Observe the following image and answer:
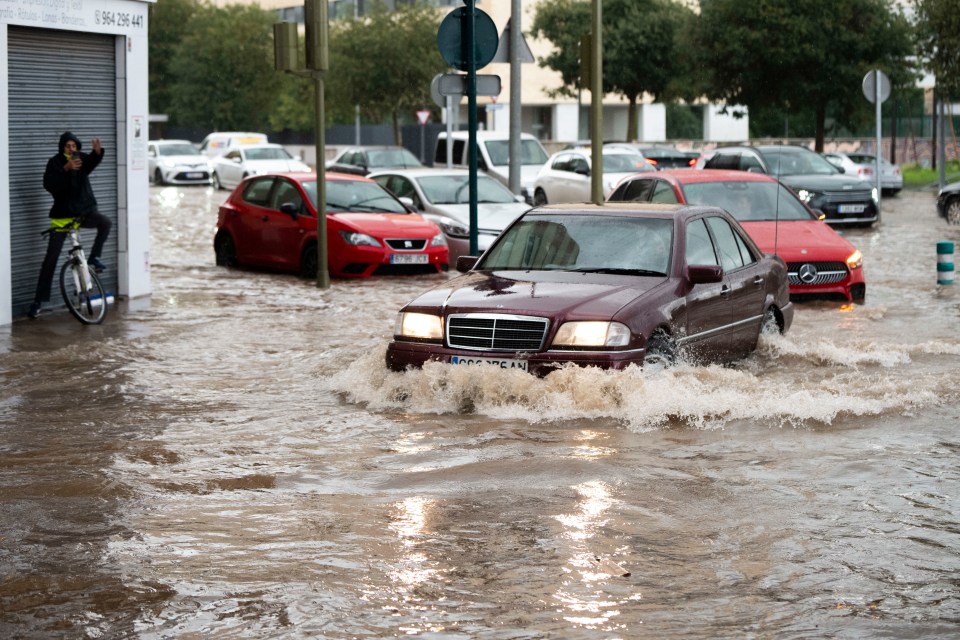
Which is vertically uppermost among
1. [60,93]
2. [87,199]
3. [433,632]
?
[60,93]

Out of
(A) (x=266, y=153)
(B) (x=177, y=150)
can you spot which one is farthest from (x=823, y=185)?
(B) (x=177, y=150)

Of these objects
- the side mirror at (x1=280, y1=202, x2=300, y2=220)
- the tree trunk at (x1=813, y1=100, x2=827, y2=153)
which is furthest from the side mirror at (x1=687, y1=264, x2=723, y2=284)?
the tree trunk at (x1=813, y1=100, x2=827, y2=153)

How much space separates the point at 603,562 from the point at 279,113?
7343 centimetres

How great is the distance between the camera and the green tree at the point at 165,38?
274ft

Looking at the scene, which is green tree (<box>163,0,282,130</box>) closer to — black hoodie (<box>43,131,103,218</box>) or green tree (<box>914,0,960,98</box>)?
green tree (<box>914,0,960,98</box>)

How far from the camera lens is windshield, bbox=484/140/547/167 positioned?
3309 cm

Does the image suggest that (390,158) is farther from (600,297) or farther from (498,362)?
(498,362)

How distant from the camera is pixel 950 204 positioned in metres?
28.8

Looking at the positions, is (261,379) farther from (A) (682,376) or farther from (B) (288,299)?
(B) (288,299)

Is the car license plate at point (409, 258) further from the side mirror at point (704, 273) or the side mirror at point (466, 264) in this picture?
the side mirror at point (704, 273)

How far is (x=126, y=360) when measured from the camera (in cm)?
1320

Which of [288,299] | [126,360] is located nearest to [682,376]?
[126,360]

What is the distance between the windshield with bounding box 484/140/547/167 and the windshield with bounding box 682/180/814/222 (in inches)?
512

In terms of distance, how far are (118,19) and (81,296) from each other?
139 inches
